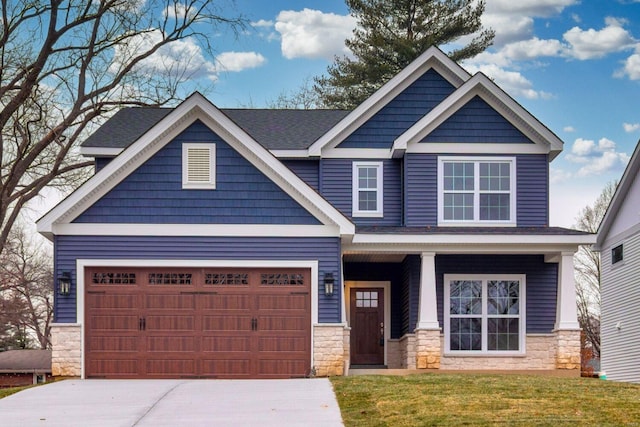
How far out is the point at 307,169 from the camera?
24812 millimetres

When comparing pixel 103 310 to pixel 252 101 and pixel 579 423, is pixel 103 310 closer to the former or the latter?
pixel 579 423

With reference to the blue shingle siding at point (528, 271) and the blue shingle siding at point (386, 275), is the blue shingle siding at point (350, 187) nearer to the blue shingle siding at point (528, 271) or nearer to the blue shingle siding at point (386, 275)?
the blue shingle siding at point (386, 275)

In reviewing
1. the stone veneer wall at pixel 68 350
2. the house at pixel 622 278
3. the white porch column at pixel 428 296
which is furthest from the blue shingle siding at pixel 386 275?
the stone veneer wall at pixel 68 350

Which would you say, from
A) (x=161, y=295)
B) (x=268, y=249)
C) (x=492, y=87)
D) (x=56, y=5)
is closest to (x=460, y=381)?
(x=268, y=249)

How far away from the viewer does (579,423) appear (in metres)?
12.8

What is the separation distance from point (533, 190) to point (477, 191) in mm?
1353

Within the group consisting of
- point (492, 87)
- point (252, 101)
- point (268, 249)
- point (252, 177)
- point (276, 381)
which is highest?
point (252, 101)

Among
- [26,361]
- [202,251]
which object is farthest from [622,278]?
[26,361]

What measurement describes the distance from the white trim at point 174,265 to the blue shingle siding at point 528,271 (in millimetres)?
3726

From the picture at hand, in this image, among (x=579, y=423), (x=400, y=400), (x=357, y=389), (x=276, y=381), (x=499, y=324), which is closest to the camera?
(x=579, y=423)

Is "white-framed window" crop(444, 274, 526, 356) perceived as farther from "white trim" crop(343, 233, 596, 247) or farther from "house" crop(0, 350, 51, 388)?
"house" crop(0, 350, 51, 388)

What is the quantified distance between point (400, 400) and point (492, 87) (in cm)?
1075

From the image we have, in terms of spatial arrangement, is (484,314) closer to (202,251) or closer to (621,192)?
(621,192)

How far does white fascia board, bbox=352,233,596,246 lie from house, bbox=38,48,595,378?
35 millimetres
